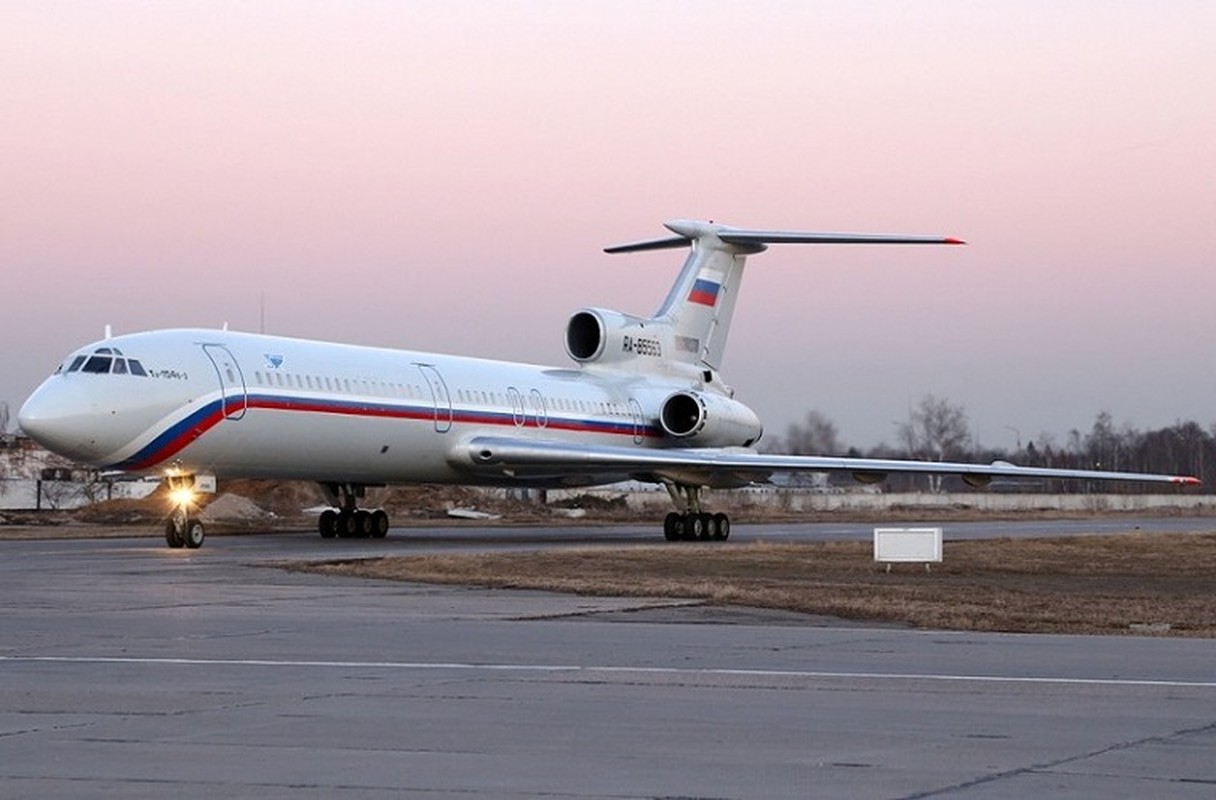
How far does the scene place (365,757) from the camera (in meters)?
9.23

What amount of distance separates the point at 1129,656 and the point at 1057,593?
8860 mm

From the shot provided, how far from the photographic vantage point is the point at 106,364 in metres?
34.2

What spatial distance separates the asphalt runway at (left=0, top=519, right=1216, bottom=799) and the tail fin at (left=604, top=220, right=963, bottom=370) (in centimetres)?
2996

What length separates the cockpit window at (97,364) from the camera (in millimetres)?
34156

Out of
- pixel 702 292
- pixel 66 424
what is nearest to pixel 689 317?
pixel 702 292

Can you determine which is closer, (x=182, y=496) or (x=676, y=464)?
(x=182, y=496)

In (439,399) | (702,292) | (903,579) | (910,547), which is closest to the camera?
(903,579)

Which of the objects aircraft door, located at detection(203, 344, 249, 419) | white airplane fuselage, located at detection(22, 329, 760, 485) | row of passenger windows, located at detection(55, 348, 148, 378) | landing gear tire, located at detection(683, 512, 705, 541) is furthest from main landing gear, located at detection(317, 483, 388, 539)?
row of passenger windows, located at detection(55, 348, 148, 378)

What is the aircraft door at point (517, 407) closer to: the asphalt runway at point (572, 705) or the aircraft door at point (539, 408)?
the aircraft door at point (539, 408)

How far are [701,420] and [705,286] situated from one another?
4370 mm

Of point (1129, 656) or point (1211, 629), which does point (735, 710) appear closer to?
point (1129, 656)

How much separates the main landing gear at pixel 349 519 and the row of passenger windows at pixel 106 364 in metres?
7.26

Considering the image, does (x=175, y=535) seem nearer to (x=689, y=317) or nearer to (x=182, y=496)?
(x=182, y=496)

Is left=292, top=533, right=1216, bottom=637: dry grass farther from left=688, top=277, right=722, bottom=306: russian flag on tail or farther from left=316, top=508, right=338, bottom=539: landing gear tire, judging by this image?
left=688, top=277, right=722, bottom=306: russian flag on tail
